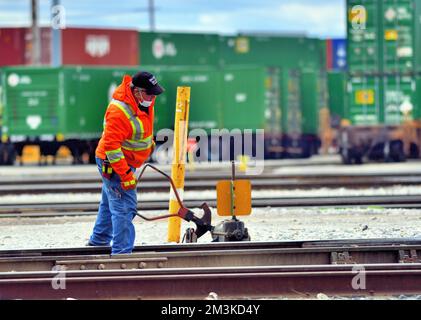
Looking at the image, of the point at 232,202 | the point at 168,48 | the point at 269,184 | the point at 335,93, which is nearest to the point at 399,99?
the point at 335,93

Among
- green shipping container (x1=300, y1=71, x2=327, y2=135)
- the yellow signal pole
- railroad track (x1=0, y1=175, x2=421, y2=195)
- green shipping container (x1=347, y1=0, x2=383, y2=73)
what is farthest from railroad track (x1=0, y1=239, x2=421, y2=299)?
green shipping container (x1=300, y1=71, x2=327, y2=135)

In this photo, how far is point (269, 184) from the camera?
17562mm

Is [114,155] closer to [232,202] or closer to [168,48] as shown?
[232,202]

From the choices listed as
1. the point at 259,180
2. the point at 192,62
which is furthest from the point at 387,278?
the point at 192,62

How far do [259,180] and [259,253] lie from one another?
1046 cm

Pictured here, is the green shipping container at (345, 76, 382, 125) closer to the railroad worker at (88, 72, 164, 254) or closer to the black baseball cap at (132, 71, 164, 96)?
the railroad worker at (88, 72, 164, 254)

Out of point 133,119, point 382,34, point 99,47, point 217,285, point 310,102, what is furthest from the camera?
point 99,47

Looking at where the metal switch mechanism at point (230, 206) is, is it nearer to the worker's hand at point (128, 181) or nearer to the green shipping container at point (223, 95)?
the worker's hand at point (128, 181)

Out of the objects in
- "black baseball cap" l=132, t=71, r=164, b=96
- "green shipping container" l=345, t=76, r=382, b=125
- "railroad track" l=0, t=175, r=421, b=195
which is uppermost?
"green shipping container" l=345, t=76, r=382, b=125

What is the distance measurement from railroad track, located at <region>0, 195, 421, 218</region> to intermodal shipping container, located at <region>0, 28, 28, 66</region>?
2336 centimetres

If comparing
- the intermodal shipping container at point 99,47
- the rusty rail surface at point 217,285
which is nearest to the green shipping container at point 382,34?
the intermodal shipping container at point 99,47

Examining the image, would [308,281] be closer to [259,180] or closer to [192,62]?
[259,180]

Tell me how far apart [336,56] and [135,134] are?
38.8m

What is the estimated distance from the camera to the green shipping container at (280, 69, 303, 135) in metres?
33.7
